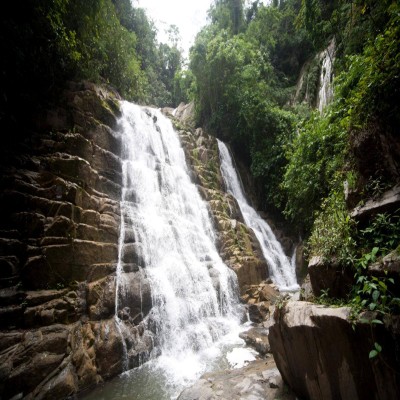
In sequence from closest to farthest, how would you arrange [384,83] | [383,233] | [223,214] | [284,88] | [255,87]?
[383,233], [384,83], [223,214], [255,87], [284,88]

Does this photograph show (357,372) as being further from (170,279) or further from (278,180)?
(278,180)

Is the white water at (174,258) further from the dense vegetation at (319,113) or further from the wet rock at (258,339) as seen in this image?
the dense vegetation at (319,113)

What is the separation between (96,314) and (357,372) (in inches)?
232

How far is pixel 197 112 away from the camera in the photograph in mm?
20766

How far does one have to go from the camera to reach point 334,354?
2754 millimetres

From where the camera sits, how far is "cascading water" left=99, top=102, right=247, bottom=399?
6.73 m

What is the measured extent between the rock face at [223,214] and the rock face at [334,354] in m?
6.44

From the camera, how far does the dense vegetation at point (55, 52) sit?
7727mm

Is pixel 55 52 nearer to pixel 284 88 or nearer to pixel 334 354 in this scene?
pixel 334 354

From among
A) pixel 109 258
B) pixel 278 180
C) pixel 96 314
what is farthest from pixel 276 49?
pixel 96 314

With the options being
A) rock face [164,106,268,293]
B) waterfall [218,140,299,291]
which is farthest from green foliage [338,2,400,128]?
waterfall [218,140,299,291]

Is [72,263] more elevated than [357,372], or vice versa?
[72,263]

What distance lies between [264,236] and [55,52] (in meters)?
12.9

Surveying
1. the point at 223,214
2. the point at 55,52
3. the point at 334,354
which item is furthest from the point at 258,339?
the point at 55,52
